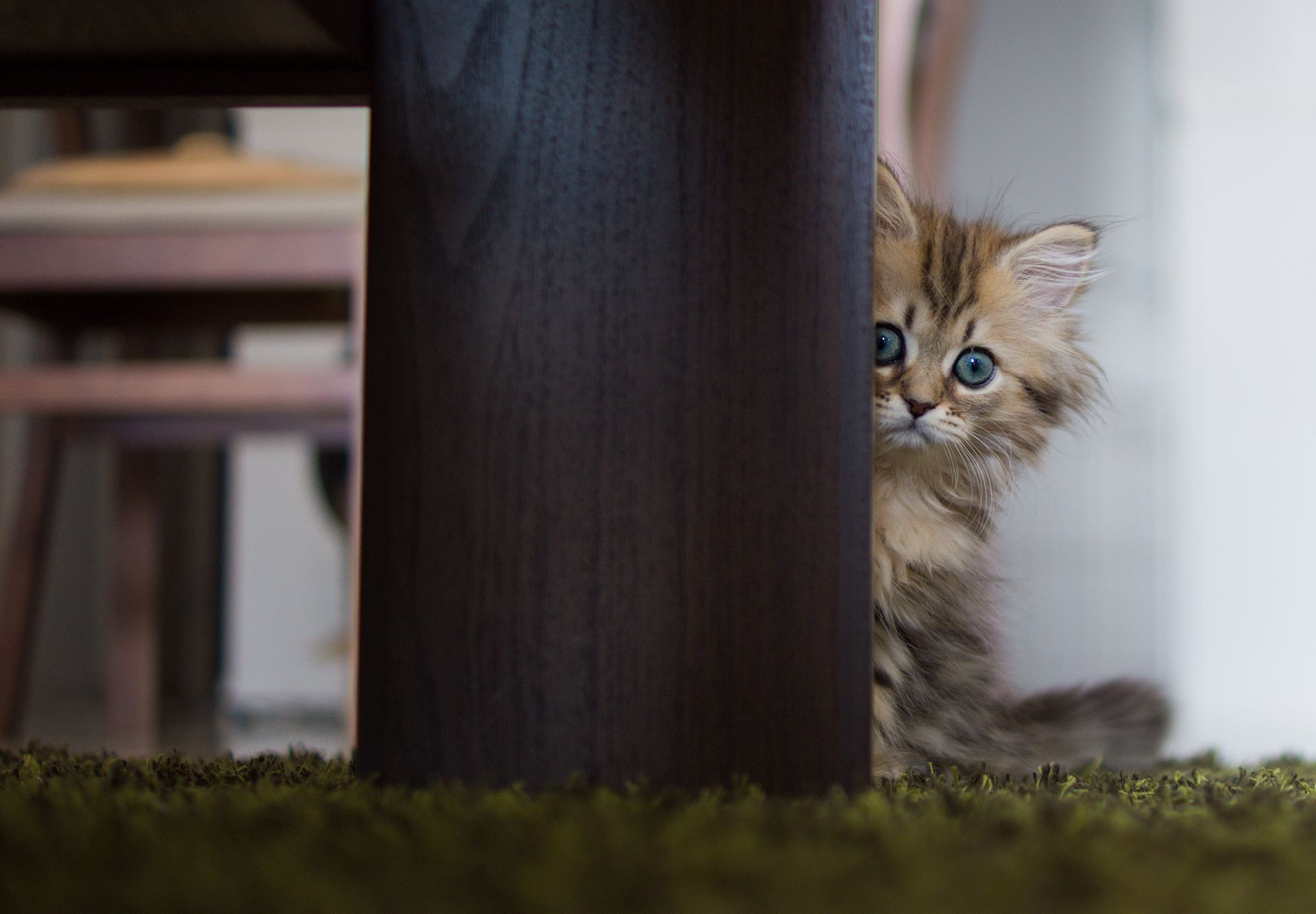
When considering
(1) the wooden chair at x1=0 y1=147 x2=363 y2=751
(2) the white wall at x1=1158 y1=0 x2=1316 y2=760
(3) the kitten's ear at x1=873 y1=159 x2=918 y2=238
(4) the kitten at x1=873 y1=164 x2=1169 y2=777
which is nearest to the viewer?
(4) the kitten at x1=873 y1=164 x2=1169 y2=777

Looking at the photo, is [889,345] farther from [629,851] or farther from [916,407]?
[629,851]

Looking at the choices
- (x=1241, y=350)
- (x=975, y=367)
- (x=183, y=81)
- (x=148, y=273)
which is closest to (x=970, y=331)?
(x=975, y=367)

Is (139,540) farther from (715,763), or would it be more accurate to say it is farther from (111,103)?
(715,763)

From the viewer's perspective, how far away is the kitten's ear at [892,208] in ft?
2.96

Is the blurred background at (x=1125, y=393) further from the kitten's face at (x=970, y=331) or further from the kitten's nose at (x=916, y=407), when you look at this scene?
the kitten's nose at (x=916, y=407)

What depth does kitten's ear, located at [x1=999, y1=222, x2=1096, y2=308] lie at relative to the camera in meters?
0.94

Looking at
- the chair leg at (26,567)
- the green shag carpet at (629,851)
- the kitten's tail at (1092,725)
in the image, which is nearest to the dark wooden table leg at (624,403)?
the green shag carpet at (629,851)

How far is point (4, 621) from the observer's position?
6.10ft

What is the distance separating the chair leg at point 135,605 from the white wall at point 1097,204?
1.71m

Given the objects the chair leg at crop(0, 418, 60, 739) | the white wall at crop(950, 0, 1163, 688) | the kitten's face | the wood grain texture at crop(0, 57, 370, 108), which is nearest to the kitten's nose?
the kitten's face

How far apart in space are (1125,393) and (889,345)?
1.92m

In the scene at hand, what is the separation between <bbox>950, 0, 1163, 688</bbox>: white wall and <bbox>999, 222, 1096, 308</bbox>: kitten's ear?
166 centimetres

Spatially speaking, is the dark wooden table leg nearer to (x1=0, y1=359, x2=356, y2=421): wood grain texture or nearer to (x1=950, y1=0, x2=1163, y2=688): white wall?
(x1=0, y1=359, x2=356, y2=421): wood grain texture

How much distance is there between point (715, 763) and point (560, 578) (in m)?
0.11
